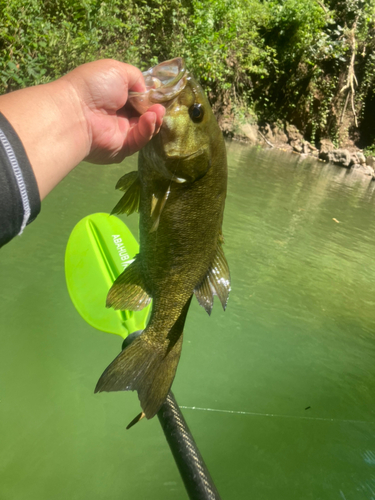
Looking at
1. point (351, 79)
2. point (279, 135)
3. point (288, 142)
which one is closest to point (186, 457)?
point (279, 135)

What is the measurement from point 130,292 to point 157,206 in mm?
428

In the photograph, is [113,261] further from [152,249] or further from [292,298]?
[292,298]

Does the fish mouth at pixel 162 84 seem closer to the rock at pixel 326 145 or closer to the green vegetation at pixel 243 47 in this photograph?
the green vegetation at pixel 243 47

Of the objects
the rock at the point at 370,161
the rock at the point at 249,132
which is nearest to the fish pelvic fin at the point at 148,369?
the rock at the point at 249,132

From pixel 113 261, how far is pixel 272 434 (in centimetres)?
130

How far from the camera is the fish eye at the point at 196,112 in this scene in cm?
141

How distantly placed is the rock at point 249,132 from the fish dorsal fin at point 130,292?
14369 mm

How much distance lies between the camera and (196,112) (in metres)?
1.41

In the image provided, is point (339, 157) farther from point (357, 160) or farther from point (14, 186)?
point (14, 186)

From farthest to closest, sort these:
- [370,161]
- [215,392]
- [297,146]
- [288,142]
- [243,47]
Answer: [288,142]
[297,146]
[370,161]
[243,47]
[215,392]

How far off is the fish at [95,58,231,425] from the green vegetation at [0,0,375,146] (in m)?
6.15

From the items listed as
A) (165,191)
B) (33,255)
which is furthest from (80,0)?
(165,191)

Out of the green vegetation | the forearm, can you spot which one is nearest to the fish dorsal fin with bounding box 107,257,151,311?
the forearm

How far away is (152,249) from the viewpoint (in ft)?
5.16
